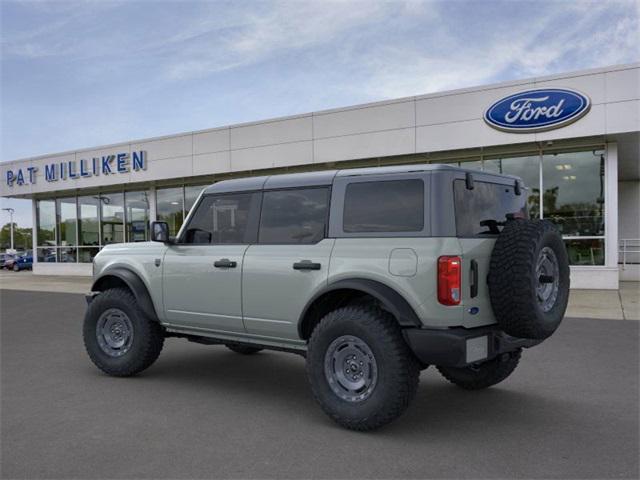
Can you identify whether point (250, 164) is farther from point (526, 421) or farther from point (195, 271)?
point (526, 421)

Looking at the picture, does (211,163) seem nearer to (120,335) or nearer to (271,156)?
(271,156)

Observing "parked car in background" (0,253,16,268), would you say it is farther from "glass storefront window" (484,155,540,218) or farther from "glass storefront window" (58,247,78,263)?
"glass storefront window" (484,155,540,218)

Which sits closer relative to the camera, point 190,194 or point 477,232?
point 477,232

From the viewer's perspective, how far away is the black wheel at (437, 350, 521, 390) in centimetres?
520

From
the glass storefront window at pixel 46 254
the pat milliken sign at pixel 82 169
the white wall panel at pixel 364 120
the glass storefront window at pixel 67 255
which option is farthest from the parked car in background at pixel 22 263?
the white wall panel at pixel 364 120

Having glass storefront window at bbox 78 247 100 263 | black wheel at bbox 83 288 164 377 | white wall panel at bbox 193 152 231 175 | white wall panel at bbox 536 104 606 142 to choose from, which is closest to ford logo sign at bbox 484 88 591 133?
white wall panel at bbox 536 104 606 142

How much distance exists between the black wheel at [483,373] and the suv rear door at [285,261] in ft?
4.94

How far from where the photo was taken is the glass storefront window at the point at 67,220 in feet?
83.4

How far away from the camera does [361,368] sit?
4.36 m

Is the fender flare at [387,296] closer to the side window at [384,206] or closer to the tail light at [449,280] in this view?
the tail light at [449,280]

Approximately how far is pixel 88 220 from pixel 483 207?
23.3m

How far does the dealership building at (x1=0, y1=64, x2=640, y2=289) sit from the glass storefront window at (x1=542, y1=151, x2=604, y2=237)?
0.08 ft

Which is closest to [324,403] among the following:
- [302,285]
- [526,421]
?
[302,285]

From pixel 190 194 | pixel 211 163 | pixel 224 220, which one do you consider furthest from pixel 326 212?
Answer: pixel 190 194
